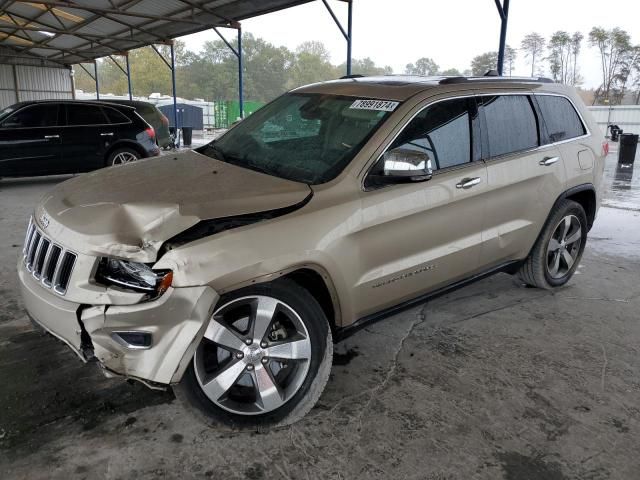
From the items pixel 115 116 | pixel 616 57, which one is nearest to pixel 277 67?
pixel 616 57

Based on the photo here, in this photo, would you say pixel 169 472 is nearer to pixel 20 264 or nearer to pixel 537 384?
pixel 20 264

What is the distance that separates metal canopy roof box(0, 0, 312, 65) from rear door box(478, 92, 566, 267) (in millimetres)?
9287

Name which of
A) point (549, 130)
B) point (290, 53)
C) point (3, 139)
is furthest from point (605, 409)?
point (290, 53)

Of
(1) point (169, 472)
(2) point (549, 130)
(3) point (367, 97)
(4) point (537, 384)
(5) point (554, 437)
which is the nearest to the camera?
(1) point (169, 472)

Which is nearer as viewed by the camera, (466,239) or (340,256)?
(340,256)

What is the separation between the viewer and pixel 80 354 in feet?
7.77

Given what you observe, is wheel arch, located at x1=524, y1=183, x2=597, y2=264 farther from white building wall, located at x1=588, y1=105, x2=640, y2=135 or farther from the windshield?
white building wall, located at x1=588, y1=105, x2=640, y2=135

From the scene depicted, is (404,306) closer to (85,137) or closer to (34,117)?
(85,137)

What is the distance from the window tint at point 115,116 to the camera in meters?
9.96

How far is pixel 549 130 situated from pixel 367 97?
170cm

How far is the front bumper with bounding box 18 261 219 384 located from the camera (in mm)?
2242

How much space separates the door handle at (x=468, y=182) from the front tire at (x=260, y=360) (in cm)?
132

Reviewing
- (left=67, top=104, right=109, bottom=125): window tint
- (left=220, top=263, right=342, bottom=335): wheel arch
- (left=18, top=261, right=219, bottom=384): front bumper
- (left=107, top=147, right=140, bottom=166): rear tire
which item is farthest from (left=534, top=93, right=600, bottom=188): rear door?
(left=67, top=104, right=109, bottom=125): window tint

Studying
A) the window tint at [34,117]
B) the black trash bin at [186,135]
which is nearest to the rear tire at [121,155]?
the window tint at [34,117]
